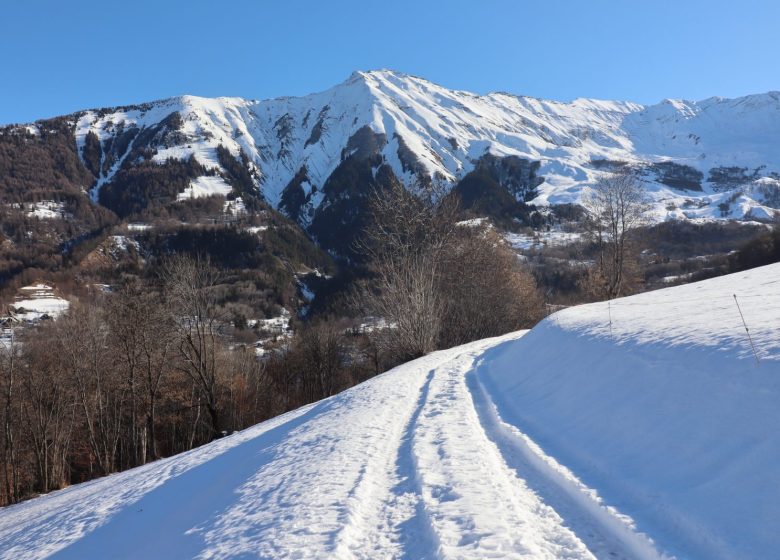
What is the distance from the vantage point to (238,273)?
172875mm

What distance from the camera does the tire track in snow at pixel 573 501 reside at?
14.8ft

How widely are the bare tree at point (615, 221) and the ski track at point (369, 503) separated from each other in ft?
95.5

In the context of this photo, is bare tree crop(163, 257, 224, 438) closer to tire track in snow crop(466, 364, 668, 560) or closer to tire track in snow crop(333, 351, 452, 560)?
tire track in snow crop(333, 351, 452, 560)

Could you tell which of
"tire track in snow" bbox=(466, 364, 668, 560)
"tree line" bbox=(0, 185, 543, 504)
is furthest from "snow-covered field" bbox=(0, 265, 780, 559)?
"tree line" bbox=(0, 185, 543, 504)

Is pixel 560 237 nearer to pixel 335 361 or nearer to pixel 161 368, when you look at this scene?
pixel 335 361

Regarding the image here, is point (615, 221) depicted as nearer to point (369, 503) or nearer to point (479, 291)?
point (479, 291)

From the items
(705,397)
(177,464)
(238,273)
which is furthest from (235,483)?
(238,273)

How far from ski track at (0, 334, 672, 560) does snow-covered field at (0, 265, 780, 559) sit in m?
0.03

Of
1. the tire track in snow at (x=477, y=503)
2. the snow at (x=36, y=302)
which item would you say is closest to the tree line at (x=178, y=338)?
the tire track in snow at (x=477, y=503)

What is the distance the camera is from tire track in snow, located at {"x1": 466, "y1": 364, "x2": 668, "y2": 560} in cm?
450

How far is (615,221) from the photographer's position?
117 ft

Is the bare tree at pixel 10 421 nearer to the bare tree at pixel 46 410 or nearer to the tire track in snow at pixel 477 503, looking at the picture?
the bare tree at pixel 46 410

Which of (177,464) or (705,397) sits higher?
(705,397)

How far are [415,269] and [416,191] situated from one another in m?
7.38
